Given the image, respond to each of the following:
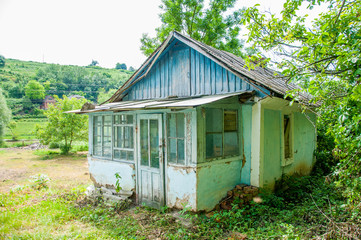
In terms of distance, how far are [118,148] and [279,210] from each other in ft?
15.5

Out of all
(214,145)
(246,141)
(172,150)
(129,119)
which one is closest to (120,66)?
(129,119)

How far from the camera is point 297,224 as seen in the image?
4742mm

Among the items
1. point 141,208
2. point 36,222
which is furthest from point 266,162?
point 36,222

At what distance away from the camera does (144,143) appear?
260 inches

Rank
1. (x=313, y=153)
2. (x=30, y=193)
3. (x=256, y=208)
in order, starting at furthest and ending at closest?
(x=313, y=153) < (x=30, y=193) < (x=256, y=208)

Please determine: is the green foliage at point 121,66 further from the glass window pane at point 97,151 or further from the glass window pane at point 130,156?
the glass window pane at point 130,156

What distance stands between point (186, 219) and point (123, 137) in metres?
3.14

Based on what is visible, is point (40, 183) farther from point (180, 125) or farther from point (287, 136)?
point (287, 136)

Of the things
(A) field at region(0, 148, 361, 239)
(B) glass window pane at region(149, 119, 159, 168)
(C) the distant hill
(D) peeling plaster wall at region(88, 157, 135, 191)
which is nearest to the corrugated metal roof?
(B) glass window pane at region(149, 119, 159, 168)

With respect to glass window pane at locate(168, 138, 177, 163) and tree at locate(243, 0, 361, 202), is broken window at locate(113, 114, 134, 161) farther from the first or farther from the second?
tree at locate(243, 0, 361, 202)

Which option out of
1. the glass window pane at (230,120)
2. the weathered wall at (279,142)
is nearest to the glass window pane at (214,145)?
the glass window pane at (230,120)

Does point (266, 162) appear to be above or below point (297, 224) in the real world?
above

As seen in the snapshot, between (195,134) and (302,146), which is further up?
(195,134)

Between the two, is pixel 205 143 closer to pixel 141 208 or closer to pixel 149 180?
pixel 149 180
